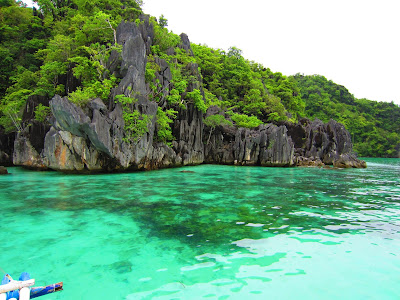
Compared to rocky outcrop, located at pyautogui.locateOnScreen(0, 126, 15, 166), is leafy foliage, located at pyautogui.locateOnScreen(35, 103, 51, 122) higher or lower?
higher

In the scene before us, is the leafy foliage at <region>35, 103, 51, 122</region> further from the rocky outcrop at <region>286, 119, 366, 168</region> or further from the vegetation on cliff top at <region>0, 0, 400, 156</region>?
the rocky outcrop at <region>286, 119, 366, 168</region>

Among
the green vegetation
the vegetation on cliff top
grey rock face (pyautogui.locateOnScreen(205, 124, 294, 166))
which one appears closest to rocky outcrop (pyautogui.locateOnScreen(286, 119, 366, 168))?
the vegetation on cliff top

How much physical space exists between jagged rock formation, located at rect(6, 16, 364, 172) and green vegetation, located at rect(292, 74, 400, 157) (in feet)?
97.7

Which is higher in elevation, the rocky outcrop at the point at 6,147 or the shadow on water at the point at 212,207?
the rocky outcrop at the point at 6,147

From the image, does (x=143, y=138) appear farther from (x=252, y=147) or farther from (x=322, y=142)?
(x=322, y=142)

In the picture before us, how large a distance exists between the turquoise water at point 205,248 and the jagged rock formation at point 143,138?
8.62 meters

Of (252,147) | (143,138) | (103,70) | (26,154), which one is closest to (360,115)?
(252,147)

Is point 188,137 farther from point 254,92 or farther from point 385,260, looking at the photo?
point 385,260

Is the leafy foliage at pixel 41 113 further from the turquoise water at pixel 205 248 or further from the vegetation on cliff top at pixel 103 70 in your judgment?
the turquoise water at pixel 205 248

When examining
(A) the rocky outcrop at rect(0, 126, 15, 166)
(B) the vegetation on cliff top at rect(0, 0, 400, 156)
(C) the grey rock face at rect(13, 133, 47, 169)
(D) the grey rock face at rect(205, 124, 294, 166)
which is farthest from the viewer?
(D) the grey rock face at rect(205, 124, 294, 166)

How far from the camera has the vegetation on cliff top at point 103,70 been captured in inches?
896

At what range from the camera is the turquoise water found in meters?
3.87

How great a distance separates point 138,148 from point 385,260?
59.0ft

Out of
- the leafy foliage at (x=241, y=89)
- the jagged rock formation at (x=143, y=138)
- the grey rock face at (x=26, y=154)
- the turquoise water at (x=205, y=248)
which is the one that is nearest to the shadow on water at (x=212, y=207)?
the turquoise water at (x=205, y=248)
